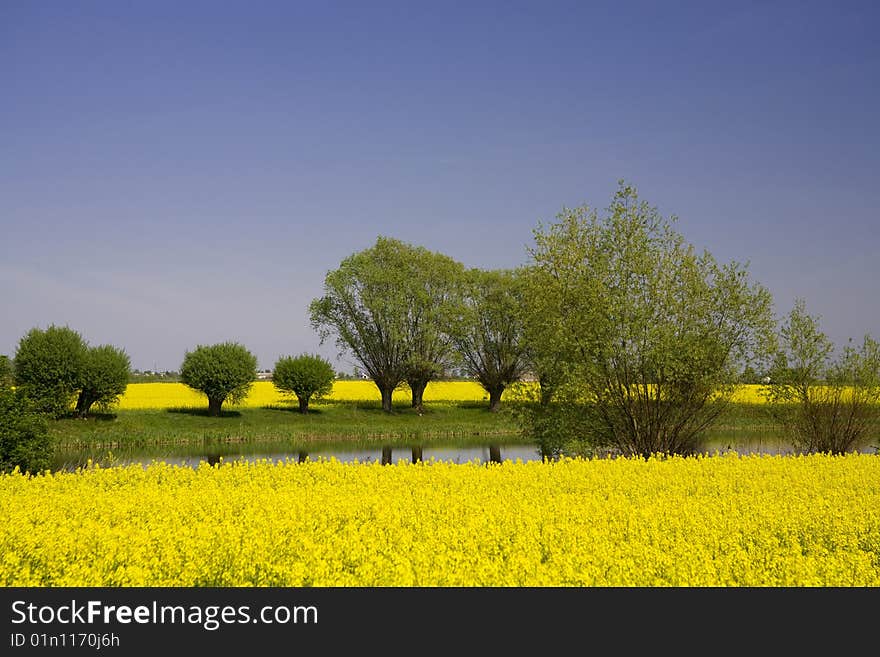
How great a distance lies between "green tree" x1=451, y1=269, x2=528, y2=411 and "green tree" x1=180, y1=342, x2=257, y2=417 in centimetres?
1934

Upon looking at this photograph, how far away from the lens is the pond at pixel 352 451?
126ft

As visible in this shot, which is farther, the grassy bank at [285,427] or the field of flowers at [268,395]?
the field of flowers at [268,395]

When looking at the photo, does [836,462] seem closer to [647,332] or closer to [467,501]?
[647,332]

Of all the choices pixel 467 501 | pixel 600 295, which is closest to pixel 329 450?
pixel 600 295

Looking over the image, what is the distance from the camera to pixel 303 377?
6062cm

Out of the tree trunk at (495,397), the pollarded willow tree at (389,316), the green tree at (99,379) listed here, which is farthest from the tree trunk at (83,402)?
the tree trunk at (495,397)

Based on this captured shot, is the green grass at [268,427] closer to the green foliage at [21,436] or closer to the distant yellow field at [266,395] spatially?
the distant yellow field at [266,395]

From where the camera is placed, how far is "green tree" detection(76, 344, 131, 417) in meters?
51.1

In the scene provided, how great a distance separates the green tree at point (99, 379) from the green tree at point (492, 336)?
27729mm

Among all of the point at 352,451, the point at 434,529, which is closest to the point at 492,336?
the point at 352,451

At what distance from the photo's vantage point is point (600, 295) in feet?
77.1

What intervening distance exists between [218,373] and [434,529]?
1874 inches

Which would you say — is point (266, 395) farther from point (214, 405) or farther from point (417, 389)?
point (214, 405)
